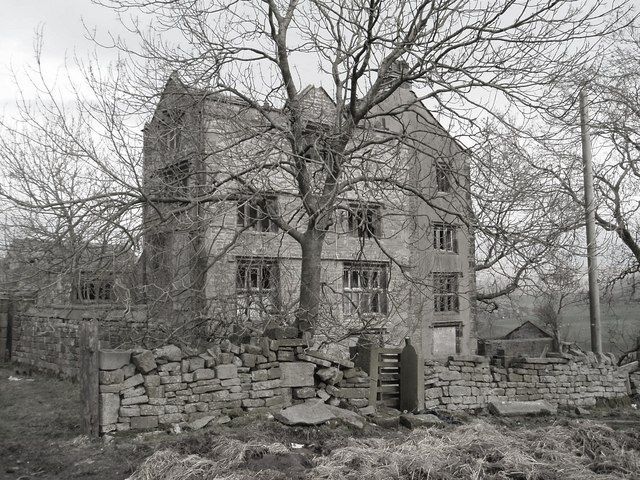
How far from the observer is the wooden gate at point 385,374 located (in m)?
9.66

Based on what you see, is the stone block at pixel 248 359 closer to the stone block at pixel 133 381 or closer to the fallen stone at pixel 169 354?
the fallen stone at pixel 169 354

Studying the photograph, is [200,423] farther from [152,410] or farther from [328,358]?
[328,358]

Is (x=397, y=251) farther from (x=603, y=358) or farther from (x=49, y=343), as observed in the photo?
(x=49, y=343)

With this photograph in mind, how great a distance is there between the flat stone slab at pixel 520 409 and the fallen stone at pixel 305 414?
416 cm

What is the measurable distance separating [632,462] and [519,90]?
559 centimetres

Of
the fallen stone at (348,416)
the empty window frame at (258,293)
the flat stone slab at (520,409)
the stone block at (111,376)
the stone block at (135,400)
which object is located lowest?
the flat stone slab at (520,409)

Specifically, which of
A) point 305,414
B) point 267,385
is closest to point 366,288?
point 267,385

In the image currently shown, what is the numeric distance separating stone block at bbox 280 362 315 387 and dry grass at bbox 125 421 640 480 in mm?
2273

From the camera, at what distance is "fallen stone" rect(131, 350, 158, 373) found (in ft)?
24.9

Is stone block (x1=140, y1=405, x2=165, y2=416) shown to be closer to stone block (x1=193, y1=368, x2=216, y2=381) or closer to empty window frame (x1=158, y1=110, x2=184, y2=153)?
stone block (x1=193, y1=368, x2=216, y2=381)

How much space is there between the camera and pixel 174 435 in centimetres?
737

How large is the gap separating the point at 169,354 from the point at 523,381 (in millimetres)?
7753

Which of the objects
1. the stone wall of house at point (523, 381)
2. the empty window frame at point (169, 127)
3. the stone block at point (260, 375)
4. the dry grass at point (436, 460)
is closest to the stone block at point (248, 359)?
the stone block at point (260, 375)

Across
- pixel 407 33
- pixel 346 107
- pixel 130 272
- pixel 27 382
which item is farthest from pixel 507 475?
pixel 27 382
